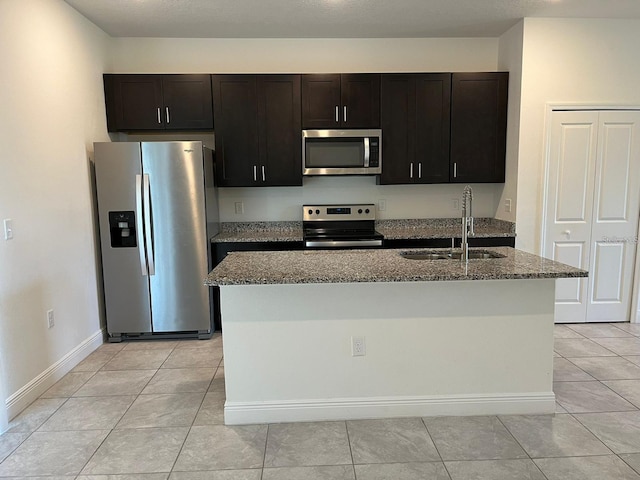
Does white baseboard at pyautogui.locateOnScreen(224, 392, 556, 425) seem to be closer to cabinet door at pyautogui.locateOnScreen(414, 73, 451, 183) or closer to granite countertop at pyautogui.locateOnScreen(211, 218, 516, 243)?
granite countertop at pyautogui.locateOnScreen(211, 218, 516, 243)

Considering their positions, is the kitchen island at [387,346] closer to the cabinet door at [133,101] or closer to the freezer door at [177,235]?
the freezer door at [177,235]

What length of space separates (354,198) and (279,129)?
1.03 m

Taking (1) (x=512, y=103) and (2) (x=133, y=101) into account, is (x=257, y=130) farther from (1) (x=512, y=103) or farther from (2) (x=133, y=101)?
(1) (x=512, y=103)

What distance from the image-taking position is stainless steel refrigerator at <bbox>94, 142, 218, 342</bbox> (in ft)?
11.5

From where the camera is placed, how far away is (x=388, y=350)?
2365 mm

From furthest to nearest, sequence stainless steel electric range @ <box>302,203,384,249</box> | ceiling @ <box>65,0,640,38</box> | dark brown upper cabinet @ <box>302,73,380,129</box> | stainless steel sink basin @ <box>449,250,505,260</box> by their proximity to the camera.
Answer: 1. stainless steel electric range @ <box>302,203,384,249</box>
2. dark brown upper cabinet @ <box>302,73,380,129</box>
3. ceiling @ <box>65,0,640,38</box>
4. stainless steel sink basin @ <box>449,250,505,260</box>

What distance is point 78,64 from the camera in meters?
3.42

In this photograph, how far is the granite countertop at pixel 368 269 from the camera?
208 cm

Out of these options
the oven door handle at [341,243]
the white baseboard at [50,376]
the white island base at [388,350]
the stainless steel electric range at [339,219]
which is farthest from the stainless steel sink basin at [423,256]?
the white baseboard at [50,376]

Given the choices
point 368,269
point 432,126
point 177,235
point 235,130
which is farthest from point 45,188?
point 432,126

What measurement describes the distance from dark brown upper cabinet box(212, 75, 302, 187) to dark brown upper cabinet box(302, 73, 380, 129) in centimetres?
11

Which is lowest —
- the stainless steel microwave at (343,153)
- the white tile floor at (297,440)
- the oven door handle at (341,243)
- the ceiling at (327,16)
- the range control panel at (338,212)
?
the white tile floor at (297,440)

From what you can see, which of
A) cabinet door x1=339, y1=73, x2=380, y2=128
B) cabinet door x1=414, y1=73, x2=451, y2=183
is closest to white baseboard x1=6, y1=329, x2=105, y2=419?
cabinet door x1=339, y1=73, x2=380, y2=128

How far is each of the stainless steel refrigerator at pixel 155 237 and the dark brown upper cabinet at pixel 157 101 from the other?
465 millimetres
